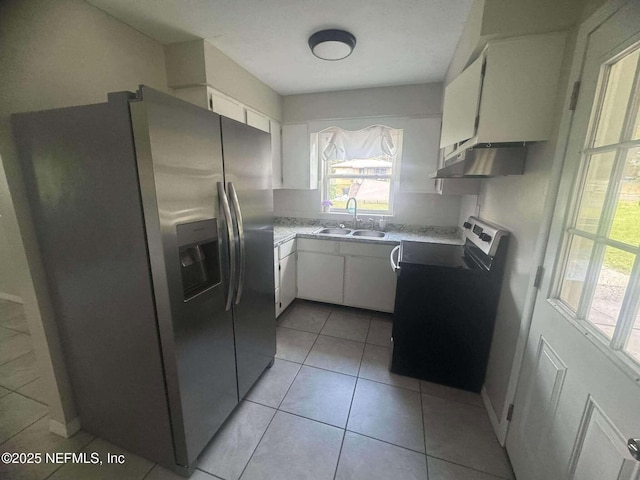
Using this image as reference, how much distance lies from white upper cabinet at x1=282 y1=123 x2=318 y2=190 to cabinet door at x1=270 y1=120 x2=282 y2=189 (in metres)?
0.04

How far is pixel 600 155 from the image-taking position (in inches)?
36.2

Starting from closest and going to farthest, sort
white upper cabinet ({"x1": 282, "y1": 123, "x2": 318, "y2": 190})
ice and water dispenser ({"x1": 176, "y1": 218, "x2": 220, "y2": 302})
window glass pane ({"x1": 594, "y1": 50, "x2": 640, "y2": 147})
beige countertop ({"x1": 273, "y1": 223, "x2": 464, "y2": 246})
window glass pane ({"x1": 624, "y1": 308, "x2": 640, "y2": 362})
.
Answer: window glass pane ({"x1": 624, "y1": 308, "x2": 640, "y2": 362}), window glass pane ({"x1": 594, "y1": 50, "x2": 640, "y2": 147}), ice and water dispenser ({"x1": 176, "y1": 218, "x2": 220, "y2": 302}), beige countertop ({"x1": 273, "y1": 223, "x2": 464, "y2": 246}), white upper cabinet ({"x1": 282, "y1": 123, "x2": 318, "y2": 190})

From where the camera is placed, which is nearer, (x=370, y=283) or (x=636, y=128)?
(x=636, y=128)

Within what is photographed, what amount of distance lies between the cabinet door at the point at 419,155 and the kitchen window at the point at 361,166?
0.53 feet

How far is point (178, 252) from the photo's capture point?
1062 millimetres

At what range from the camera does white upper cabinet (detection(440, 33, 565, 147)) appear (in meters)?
1.11

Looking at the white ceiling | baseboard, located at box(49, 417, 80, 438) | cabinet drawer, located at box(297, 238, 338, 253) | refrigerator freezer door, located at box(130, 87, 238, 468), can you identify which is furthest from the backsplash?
baseboard, located at box(49, 417, 80, 438)

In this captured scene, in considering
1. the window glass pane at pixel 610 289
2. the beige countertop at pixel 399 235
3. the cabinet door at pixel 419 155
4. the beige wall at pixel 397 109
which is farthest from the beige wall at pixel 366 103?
the window glass pane at pixel 610 289

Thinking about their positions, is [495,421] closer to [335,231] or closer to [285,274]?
[285,274]

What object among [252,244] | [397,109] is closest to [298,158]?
[397,109]

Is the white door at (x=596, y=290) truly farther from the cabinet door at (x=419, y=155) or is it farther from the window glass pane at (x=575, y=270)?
the cabinet door at (x=419, y=155)

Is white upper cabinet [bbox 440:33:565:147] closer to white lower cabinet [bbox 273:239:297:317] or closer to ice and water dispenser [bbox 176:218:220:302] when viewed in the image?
ice and water dispenser [bbox 176:218:220:302]

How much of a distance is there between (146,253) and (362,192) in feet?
8.48

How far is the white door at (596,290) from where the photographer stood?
736mm
